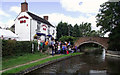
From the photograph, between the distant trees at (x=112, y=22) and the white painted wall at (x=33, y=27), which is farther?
the white painted wall at (x=33, y=27)

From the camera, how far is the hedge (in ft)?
42.9

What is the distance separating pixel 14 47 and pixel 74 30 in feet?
179

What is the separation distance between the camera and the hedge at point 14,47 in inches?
515

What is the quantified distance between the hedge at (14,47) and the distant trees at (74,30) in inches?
1722

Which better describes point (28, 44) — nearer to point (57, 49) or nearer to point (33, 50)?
point (33, 50)

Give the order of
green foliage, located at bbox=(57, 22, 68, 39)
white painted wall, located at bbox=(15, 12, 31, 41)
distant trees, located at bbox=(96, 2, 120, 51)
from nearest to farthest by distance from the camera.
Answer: distant trees, located at bbox=(96, 2, 120, 51) < white painted wall, located at bbox=(15, 12, 31, 41) < green foliage, located at bbox=(57, 22, 68, 39)

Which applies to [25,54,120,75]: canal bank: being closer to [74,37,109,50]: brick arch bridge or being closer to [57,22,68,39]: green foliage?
[74,37,109,50]: brick arch bridge

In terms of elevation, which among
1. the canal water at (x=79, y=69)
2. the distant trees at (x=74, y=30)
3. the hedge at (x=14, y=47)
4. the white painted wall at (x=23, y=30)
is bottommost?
the canal water at (x=79, y=69)

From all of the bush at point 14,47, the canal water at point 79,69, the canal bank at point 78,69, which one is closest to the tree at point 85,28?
the bush at point 14,47

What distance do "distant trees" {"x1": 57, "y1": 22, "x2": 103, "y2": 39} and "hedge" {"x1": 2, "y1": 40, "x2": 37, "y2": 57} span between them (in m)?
43.7

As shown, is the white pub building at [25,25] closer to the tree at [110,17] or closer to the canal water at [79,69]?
the tree at [110,17]

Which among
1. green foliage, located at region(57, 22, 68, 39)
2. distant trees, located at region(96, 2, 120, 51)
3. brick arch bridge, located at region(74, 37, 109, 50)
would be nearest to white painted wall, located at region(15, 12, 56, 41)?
brick arch bridge, located at region(74, 37, 109, 50)

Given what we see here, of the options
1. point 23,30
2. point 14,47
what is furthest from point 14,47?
point 23,30

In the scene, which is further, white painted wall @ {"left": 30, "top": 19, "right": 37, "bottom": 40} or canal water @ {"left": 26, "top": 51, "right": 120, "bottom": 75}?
white painted wall @ {"left": 30, "top": 19, "right": 37, "bottom": 40}
